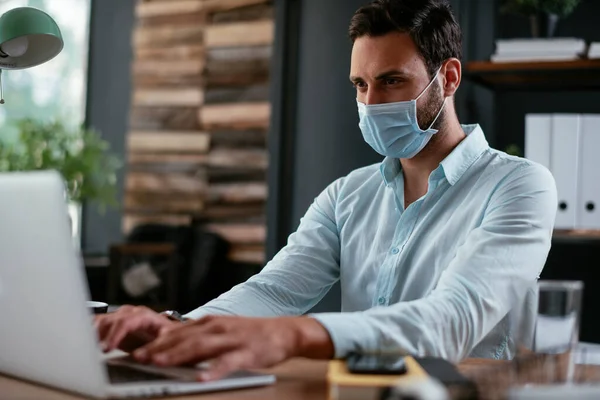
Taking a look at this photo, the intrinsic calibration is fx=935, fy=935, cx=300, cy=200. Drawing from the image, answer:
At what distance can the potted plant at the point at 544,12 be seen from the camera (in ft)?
11.0

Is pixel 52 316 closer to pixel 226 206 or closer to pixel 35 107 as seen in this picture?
pixel 226 206

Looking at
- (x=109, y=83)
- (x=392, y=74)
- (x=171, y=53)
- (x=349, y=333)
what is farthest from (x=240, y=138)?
(x=349, y=333)

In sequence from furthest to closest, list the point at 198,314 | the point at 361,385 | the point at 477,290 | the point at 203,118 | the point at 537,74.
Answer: the point at 203,118 < the point at 537,74 < the point at 198,314 < the point at 477,290 < the point at 361,385

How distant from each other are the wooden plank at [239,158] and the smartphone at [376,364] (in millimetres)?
3438

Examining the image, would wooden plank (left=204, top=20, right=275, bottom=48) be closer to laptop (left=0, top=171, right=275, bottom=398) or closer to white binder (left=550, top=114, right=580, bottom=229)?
white binder (left=550, top=114, right=580, bottom=229)

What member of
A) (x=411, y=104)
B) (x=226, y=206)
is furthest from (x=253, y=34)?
(x=411, y=104)

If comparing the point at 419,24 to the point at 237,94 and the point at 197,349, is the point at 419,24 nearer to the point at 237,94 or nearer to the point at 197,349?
the point at 197,349

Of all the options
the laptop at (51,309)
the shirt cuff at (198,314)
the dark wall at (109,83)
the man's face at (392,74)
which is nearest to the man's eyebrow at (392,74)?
the man's face at (392,74)

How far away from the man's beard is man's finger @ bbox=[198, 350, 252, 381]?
1.05m

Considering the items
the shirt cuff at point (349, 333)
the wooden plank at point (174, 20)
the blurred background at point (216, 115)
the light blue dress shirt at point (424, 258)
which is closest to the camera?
the shirt cuff at point (349, 333)

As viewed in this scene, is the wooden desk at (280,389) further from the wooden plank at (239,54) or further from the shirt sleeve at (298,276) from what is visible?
the wooden plank at (239,54)

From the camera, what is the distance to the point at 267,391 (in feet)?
3.97

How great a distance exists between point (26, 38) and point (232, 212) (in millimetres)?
2821

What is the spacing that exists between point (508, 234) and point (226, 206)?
10.8ft
